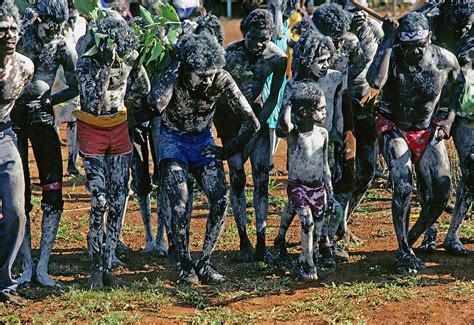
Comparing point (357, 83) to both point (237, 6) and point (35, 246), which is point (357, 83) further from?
point (237, 6)

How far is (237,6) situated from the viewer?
81.1 ft

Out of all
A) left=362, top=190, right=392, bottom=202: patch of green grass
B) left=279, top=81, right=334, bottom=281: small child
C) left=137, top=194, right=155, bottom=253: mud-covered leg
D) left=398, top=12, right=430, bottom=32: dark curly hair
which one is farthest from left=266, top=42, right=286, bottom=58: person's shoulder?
left=362, top=190, right=392, bottom=202: patch of green grass

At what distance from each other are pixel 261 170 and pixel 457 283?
6.34 feet

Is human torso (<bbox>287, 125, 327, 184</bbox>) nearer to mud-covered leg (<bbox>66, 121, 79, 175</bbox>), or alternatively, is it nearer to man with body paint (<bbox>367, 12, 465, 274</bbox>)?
man with body paint (<bbox>367, 12, 465, 274</bbox>)

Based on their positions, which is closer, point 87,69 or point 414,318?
point 414,318

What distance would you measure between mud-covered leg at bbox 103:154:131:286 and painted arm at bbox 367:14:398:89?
2.08m

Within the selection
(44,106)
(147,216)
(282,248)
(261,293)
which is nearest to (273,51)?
(282,248)

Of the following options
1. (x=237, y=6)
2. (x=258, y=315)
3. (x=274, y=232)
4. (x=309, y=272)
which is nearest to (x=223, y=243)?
(x=274, y=232)

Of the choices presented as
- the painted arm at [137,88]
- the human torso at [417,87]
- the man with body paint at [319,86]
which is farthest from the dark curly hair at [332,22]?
the painted arm at [137,88]

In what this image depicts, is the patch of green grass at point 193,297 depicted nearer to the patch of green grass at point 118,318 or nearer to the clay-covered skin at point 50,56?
the patch of green grass at point 118,318

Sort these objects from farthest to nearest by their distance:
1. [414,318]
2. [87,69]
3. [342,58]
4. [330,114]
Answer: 1. [342,58]
2. [330,114]
3. [87,69]
4. [414,318]

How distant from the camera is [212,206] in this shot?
292 inches

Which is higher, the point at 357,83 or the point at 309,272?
the point at 357,83

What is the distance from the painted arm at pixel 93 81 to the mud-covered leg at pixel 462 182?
123 inches
